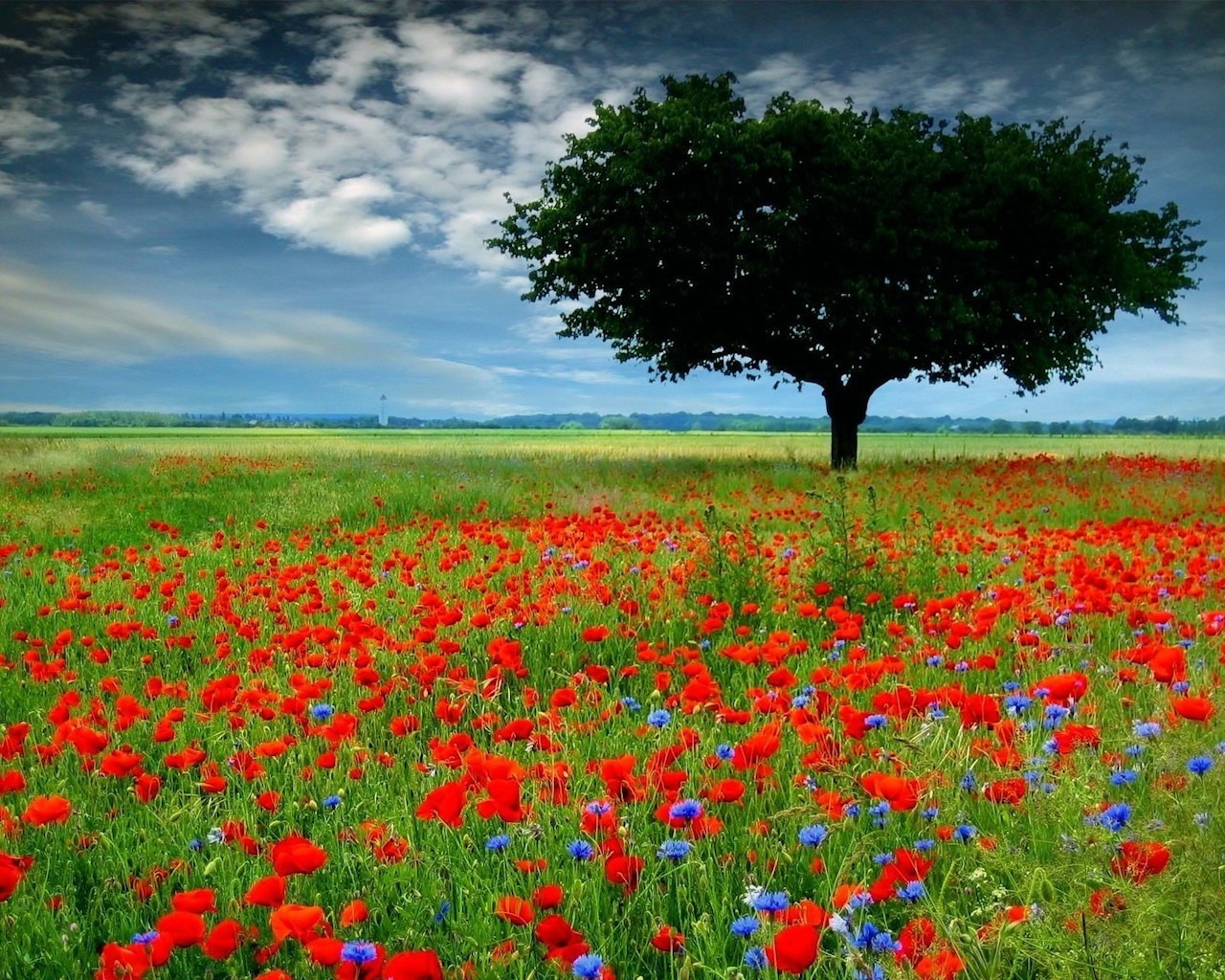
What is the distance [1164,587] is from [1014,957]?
4.71 meters

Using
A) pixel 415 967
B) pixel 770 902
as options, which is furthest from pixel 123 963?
pixel 770 902

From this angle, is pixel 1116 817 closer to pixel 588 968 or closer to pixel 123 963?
pixel 588 968

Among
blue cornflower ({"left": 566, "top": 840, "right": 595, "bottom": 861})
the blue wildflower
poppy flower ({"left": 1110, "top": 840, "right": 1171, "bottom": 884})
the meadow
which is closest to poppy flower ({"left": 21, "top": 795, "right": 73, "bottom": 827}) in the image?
the meadow

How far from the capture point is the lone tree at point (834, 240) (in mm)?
18328

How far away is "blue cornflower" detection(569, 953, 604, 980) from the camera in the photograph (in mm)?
1627

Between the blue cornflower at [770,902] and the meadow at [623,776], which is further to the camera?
the meadow at [623,776]

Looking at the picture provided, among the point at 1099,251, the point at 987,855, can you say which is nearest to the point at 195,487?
the point at 987,855

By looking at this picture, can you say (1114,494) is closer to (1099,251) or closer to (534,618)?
(1099,251)

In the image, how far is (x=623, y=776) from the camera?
2238 mm

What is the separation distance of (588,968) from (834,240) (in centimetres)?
1951

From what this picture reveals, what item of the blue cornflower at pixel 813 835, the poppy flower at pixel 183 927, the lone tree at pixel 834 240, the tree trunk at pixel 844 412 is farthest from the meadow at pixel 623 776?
the tree trunk at pixel 844 412

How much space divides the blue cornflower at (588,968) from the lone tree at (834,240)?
17.2 meters

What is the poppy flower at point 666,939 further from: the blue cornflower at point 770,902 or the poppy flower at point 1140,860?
the poppy flower at point 1140,860

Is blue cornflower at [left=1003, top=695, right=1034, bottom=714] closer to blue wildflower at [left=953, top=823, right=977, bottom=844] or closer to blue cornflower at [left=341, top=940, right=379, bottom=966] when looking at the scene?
blue wildflower at [left=953, top=823, right=977, bottom=844]
